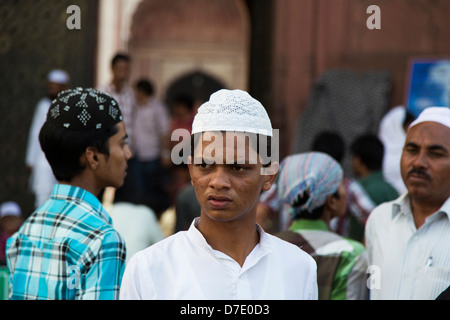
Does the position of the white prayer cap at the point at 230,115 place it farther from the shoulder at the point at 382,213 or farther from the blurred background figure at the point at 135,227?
the blurred background figure at the point at 135,227

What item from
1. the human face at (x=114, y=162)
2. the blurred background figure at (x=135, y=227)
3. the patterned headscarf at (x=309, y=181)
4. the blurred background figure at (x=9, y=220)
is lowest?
the blurred background figure at (x=9, y=220)

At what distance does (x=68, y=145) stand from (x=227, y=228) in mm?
697

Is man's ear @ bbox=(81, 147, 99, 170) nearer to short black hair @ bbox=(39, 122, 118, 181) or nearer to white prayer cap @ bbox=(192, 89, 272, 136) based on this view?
short black hair @ bbox=(39, 122, 118, 181)

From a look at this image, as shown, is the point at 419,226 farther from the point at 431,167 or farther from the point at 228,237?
the point at 228,237

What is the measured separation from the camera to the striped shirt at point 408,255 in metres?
2.94

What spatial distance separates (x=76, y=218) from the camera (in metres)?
2.41

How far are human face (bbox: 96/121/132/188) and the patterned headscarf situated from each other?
0.87 metres

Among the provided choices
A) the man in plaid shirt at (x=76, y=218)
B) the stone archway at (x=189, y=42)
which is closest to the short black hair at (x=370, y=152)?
the man in plaid shirt at (x=76, y=218)

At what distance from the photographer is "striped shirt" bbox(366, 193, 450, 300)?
2.94 metres

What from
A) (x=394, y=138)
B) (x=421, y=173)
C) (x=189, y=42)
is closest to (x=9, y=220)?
(x=394, y=138)

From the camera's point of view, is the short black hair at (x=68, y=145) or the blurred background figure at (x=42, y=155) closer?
the short black hair at (x=68, y=145)

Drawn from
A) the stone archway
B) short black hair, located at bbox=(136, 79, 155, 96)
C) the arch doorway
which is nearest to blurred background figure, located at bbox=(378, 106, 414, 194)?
short black hair, located at bbox=(136, 79, 155, 96)

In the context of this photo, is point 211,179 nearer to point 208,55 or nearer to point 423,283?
point 423,283

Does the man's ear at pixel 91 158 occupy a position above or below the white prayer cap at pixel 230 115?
below
